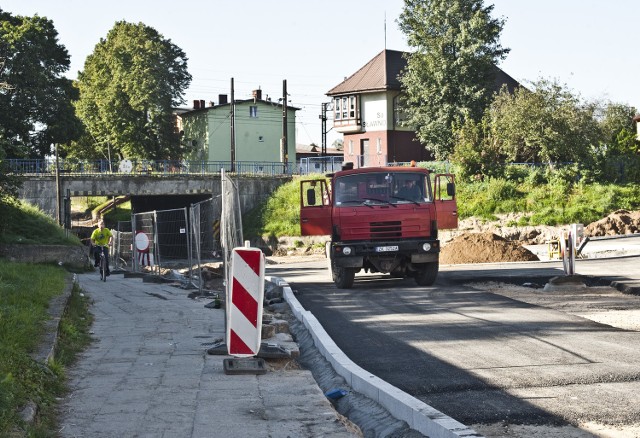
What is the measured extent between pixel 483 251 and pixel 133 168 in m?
36.2

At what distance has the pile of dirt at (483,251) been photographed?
32344mm

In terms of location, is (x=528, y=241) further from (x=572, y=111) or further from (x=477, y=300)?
(x=477, y=300)

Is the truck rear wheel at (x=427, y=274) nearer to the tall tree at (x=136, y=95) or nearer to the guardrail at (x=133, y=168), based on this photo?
the guardrail at (x=133, y=168)

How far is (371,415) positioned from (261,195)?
189 feet

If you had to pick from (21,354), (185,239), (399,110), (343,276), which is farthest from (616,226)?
(21,354)

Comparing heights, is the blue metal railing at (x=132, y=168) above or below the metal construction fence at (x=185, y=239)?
above

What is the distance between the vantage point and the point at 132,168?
62.7 meters

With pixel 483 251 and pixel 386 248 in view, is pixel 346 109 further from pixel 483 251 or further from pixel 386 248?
pixel 386 248

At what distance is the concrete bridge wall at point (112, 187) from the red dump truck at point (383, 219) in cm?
3845

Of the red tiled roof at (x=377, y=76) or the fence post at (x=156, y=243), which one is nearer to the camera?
the fence post at (x=156, y=243)

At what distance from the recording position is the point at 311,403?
8.24 meters

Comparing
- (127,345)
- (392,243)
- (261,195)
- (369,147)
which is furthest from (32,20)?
(127,345)

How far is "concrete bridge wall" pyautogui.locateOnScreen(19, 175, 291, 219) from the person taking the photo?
58594mm

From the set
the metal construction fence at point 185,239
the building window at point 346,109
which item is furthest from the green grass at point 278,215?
the metal construction fence at point 185,239
